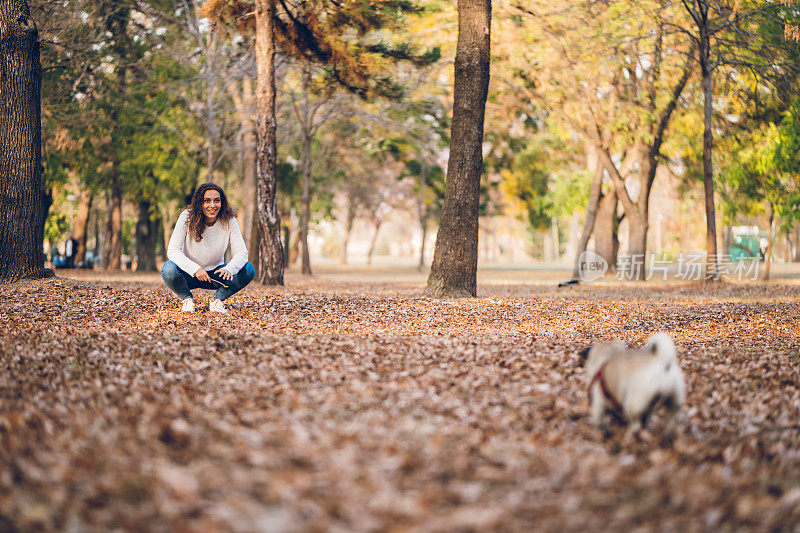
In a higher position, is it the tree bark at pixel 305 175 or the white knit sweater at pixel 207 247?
the tree bark at pixel 305 175

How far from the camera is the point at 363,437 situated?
12.7 feet

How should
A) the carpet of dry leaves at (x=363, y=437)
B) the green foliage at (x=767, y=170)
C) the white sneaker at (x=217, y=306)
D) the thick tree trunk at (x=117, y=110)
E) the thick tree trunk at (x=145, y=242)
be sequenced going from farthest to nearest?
the thick tree trunk at (x=145, y=242) < the thick tree trunk at (x=117, y=110) < the green foliage at (x=767, y=170) < the white sneaker at (x=217, y=306) < the carpet of dry leaves at (x=363, y=437)

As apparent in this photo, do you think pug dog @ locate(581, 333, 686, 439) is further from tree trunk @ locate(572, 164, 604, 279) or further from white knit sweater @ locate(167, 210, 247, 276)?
tree trunk @ locate(572, 164, 604, 279)

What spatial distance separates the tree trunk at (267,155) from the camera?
14.8 meters

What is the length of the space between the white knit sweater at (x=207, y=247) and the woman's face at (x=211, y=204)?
0.50ft

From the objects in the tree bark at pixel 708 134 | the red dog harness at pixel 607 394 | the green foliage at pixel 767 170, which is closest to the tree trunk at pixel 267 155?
the tree bark at pixel 708 134

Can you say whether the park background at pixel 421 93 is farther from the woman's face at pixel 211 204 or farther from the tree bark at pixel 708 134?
the woman's face at pixel 211 204

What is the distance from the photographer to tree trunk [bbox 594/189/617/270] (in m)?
26.9

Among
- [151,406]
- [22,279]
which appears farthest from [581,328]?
[22,279]

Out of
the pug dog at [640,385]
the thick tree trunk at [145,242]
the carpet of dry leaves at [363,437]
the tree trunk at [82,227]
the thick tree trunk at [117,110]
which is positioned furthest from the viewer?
the tree trunk at [82,227]

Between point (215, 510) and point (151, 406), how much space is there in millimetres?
1859

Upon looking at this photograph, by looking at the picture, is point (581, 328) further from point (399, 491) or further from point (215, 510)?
point (215, 510)

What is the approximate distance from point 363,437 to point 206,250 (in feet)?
18.8

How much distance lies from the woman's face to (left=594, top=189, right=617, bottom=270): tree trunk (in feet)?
67.2
